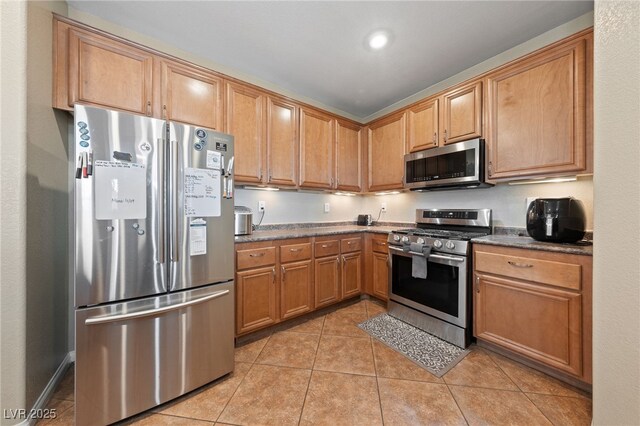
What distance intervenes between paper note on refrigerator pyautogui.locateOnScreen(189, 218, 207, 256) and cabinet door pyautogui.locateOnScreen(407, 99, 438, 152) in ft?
7.69

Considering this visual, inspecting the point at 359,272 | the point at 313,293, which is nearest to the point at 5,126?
the point at 313,293

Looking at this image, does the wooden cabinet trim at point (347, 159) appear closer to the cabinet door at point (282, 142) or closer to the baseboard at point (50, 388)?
the cabinet door at point (282, 142)

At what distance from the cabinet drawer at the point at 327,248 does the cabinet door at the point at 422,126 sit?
55.6 inches

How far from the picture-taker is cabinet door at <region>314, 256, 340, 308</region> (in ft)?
8.22

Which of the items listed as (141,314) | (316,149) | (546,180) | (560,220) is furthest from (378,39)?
(141,314)

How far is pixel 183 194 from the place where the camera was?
1.47 metres

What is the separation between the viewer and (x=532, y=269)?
1.65 metres

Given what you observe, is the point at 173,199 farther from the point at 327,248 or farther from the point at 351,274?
the point at 351,274

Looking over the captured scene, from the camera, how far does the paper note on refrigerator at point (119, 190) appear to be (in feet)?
4.07

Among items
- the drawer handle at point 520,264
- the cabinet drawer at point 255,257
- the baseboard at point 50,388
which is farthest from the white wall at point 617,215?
the baseboard at point 50,388

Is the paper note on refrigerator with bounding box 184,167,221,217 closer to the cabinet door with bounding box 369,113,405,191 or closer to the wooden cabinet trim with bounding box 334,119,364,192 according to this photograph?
the wooden cabinet trim with bounding box 334,119,364,192

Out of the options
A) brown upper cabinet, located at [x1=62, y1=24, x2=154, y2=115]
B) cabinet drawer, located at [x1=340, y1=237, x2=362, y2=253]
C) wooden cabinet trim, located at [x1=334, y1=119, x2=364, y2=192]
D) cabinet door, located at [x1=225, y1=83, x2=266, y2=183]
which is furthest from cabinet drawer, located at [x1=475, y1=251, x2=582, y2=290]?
brown upper cabinet, located at [x1=62, y1=24, x2=154, y2=115]

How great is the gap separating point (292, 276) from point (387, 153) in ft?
6.35

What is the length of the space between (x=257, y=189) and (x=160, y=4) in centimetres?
164
